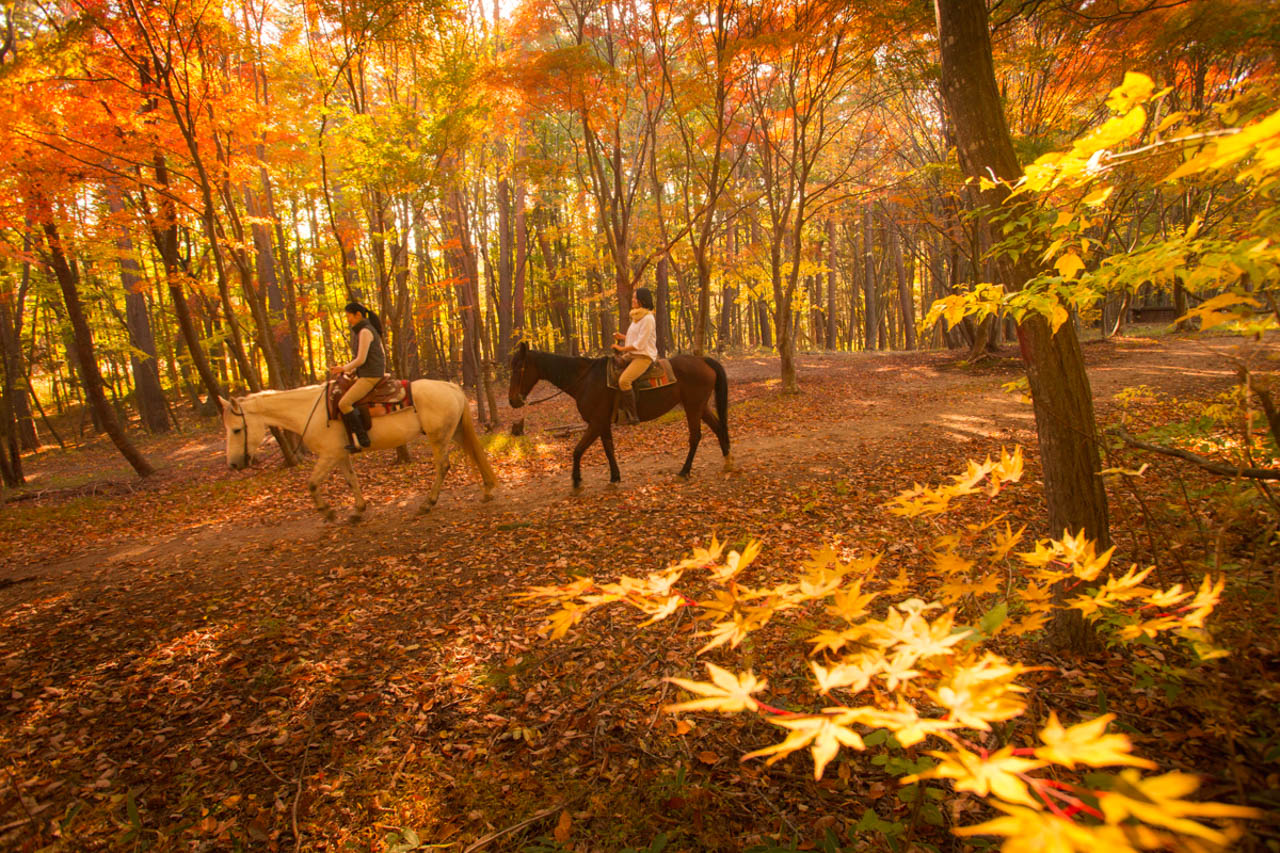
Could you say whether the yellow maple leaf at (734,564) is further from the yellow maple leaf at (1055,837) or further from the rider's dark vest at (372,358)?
the rider's dark vest at (372,358)

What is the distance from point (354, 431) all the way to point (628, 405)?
3.72 meters

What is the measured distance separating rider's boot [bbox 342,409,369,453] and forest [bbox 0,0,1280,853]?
0.27ft

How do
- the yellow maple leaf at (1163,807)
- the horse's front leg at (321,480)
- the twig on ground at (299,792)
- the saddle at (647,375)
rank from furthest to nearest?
1. the saddle at (647,375)
2. the horse's front leg at (321,480)
3. the twig on ground at (299,792)
4. the yellow maple leaf at (1163,807)

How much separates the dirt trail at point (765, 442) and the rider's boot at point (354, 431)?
1059mm

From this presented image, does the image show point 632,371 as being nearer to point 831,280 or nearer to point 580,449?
point 580,449

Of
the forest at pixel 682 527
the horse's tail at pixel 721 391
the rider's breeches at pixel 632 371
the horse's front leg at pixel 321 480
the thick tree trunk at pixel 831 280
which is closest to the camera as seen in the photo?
the forest at pixel 682 527

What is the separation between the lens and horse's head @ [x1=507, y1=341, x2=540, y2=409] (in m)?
7.57

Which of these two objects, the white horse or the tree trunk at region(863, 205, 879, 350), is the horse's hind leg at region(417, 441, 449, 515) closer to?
the white horse

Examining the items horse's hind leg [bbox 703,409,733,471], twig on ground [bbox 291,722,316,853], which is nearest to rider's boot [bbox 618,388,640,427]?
horse's hind leg [bbox 703,409,733,471]

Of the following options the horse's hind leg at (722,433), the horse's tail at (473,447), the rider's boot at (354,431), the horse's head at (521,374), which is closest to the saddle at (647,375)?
the horse's hind leg at (722,433)

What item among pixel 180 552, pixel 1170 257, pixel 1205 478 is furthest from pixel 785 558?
pixel 180 552

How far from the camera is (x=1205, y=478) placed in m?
5.57

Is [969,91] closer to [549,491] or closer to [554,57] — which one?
[549,491]

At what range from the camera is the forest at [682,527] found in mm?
1723
